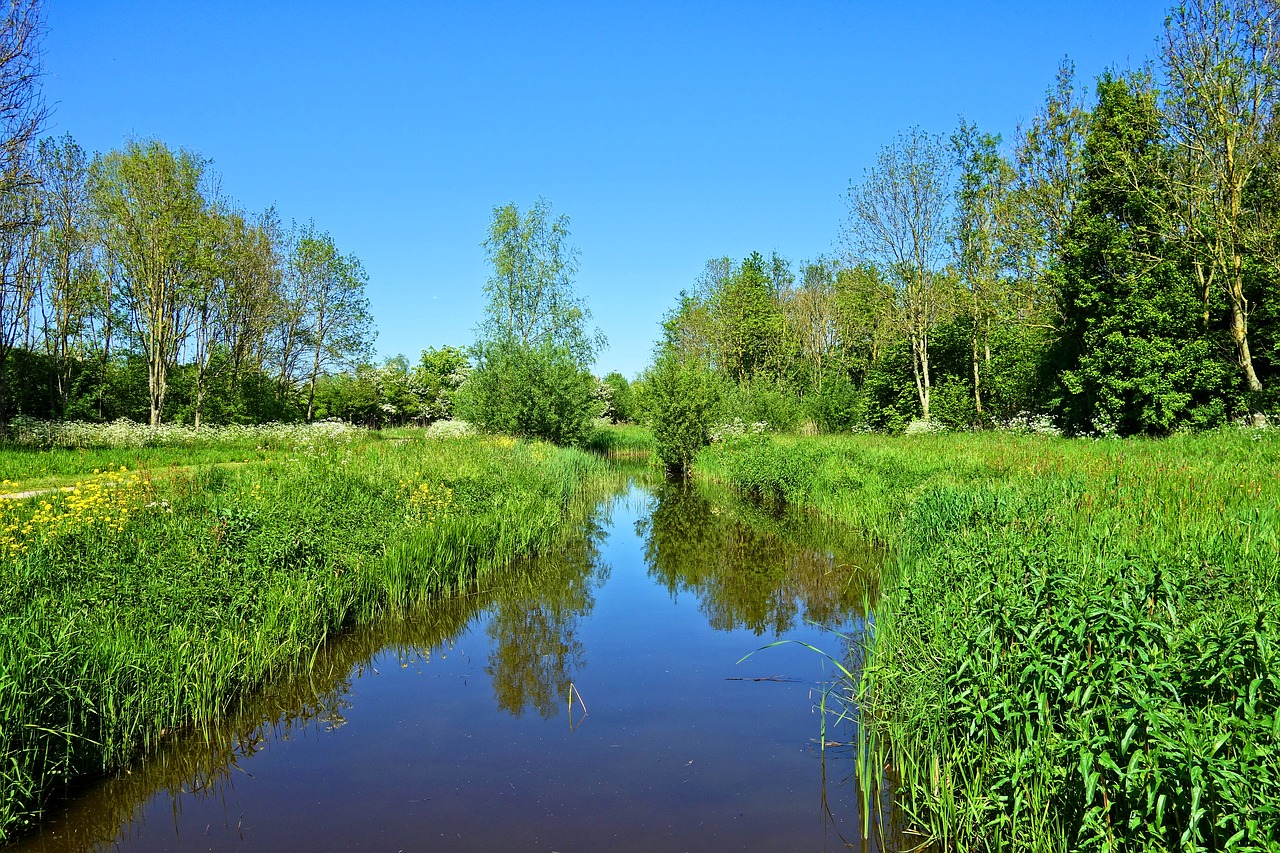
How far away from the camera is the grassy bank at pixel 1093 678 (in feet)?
10.0

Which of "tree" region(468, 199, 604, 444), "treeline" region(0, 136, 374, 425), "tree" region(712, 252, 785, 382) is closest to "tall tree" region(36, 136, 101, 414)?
"treeline" region(0, 136, 374, 425)

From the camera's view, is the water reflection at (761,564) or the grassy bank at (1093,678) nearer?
the grassy bank at (1093,678)

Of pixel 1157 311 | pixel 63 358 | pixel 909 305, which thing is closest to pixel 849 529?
pixel 1157 311

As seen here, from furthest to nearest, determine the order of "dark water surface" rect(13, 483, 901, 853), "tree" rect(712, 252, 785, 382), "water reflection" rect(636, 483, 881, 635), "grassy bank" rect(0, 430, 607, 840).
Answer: "tree" rect(712, 252, 785, 382), "water reflection" rect(636, 483, 881, 635), "grassy bank" rect(0, 430, 607, 840), "dark water surface" rect(13, 483, 901, 853)

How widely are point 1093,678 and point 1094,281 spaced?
24005 mm

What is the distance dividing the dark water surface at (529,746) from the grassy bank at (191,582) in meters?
0.35

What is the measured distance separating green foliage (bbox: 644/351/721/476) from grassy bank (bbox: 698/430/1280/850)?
1922 centimetres

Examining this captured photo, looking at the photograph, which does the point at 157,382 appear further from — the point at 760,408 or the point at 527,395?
the point at 760,408

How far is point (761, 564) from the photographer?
12.7m

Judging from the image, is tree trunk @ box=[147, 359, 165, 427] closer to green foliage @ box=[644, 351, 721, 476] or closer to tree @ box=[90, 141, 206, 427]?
tree @ box=[90, 141, 206, 427]

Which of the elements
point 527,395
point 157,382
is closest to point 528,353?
point 527,395

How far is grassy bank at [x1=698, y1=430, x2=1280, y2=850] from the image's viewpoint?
3.06 meters

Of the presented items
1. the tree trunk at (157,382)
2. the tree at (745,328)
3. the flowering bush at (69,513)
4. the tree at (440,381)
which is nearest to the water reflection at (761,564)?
the flowering bush at (69,513)

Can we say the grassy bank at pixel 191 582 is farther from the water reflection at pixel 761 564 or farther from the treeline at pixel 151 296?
the treeline at pixel 151 296
